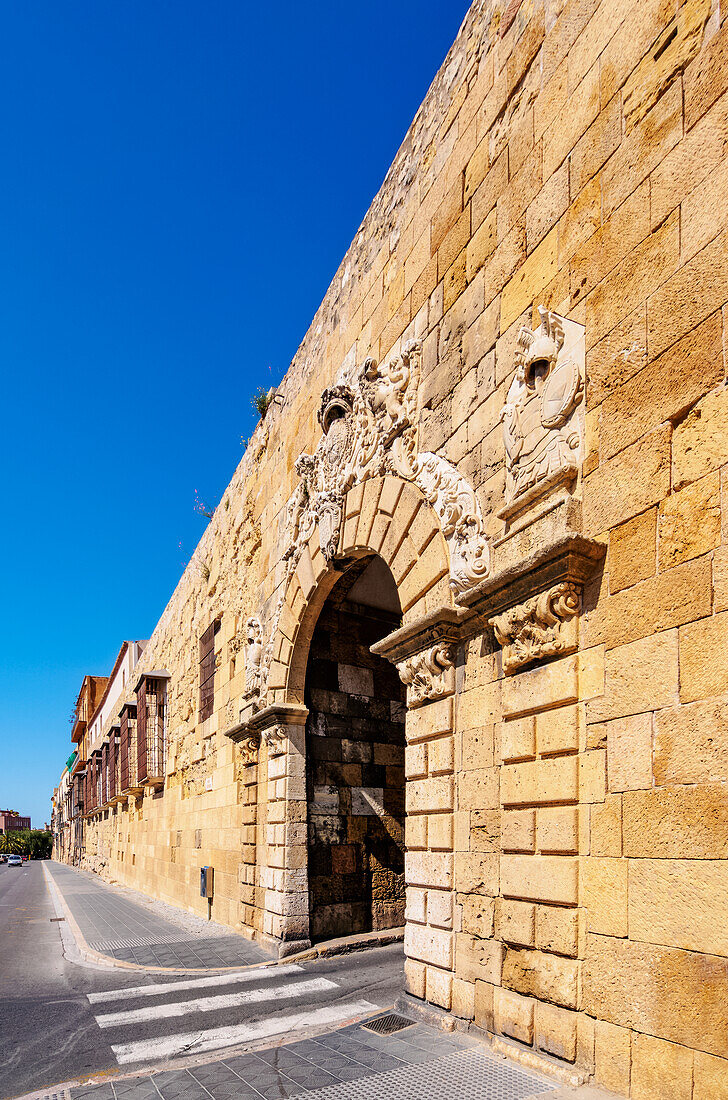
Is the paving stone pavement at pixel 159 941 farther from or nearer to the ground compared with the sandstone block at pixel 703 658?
nearer to the ground

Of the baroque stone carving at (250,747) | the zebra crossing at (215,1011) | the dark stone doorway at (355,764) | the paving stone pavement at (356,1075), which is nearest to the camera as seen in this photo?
the paving stone pavement at (356,1075)

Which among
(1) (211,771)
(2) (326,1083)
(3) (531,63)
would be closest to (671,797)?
(2) (326,1083)

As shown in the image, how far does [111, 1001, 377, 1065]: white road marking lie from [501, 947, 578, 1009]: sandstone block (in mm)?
1482

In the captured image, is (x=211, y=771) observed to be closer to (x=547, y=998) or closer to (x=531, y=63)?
(x=547, y=998)

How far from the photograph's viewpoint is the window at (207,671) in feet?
34.2

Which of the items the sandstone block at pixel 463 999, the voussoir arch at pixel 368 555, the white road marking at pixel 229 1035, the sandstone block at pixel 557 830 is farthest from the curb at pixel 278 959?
the sandstone block at pixel 557 830

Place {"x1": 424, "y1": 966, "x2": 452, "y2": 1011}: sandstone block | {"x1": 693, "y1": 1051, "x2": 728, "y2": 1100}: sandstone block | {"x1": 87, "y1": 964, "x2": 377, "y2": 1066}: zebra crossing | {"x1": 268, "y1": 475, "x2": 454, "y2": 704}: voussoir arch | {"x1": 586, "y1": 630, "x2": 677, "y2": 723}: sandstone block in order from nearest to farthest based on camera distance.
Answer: {"x1": 693, "y1": 1051, "x2": 728, "y2": 1100}: sandstone block < {"x1": 586, "y1": 630, "x2": 677, "y2": 723}: sandstone block < {"x1": 424, "y1": 966, "x2": 452, "y2": 1011}: sandstone block < {"x1": 87, "y1": 964, "x2": 377, "y2": 1066}: zebra crossing < {"x1": 268, "y1": 475, "x2": 454, "y2": 704}: voussoir arch

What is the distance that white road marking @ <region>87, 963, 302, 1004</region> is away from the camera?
17.5 ft

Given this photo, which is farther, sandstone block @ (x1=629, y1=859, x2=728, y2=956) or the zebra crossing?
the zebra crossing

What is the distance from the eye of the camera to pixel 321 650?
7.34 m

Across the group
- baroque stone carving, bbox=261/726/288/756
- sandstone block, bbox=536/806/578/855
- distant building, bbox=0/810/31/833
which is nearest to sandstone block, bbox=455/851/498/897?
sandstone block, bbox=536/806/578/855

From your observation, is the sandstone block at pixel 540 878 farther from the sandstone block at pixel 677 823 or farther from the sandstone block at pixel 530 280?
the sandstone block at pixel 530 280

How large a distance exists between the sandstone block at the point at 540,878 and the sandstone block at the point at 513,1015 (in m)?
0.40

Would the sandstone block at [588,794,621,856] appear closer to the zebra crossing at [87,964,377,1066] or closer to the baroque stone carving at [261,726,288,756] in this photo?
the zebra crossing at [87,964,377,1066]
